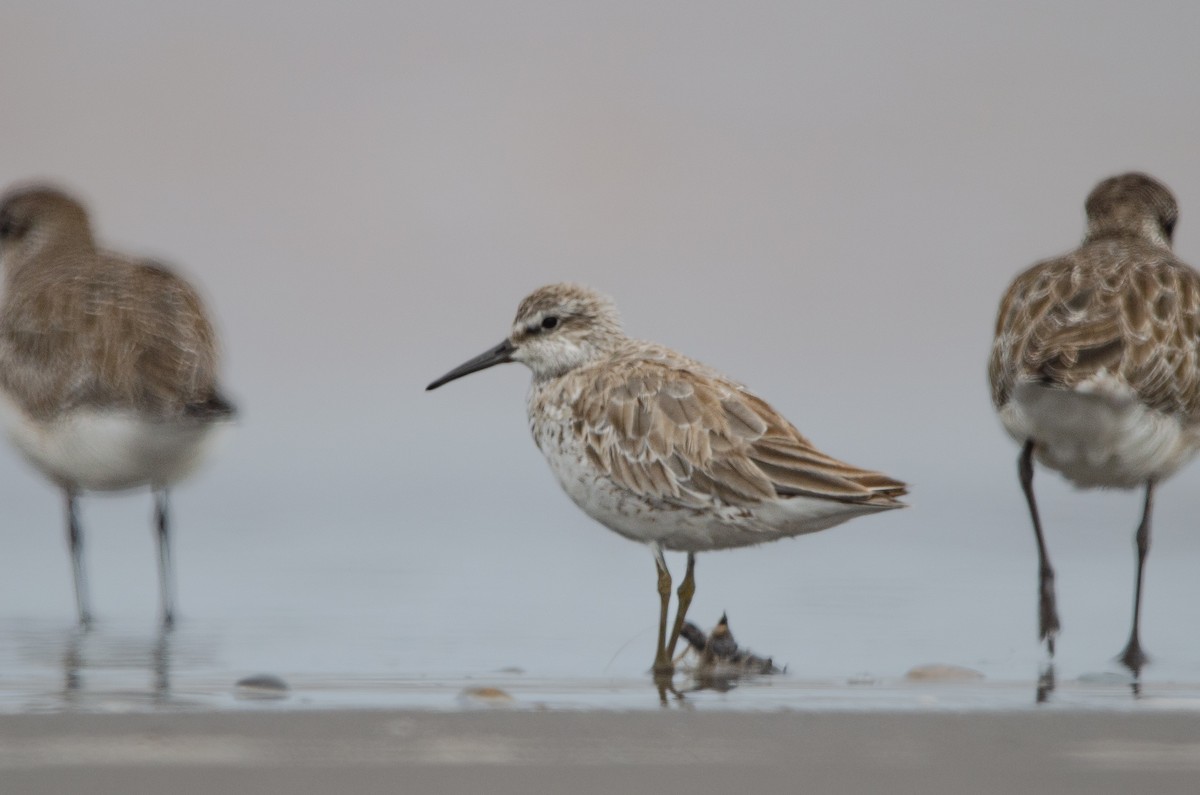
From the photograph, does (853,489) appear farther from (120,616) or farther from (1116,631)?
(120,616)

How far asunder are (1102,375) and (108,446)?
4604mm

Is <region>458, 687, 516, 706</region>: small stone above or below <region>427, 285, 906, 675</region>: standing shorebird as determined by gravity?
below

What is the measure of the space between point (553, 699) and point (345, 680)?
0.98m

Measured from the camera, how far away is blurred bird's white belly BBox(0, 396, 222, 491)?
27.5ft

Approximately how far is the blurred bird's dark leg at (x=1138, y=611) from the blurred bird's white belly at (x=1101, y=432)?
13 cm

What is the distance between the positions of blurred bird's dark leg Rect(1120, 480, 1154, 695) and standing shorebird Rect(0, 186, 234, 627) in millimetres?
4184

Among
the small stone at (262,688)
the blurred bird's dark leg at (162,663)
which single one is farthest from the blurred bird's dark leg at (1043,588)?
the blurred bird's dark leg at (162,663)

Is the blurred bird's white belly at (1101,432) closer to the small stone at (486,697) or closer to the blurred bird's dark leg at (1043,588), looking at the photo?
the blurred bird's dark leg at (1043,588)

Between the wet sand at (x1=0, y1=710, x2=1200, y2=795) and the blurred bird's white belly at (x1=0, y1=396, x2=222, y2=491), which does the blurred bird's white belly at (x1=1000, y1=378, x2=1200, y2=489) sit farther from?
the blurred bird's white belly at (x1=0, y1=396, x2=222, y2=491)

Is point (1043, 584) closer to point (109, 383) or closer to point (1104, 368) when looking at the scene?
point (1104, 368)

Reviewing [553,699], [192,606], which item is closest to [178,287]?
[192,606]

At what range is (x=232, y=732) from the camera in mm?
4984

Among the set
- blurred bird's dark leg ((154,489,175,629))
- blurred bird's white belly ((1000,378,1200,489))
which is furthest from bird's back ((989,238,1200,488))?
blurred bird's dark leg ((154,489,175,629))

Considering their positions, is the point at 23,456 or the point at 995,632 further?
the point at 23,456
